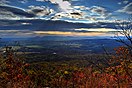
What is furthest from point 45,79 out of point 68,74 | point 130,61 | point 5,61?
point 130,61

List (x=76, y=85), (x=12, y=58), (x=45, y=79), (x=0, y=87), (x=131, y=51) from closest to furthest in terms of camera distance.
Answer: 1. (x=131, y=51)
2. (x=0, y=87)
3. (x=12, y=58)
4. (x=76, y=85)
5. (x=45, y=79)

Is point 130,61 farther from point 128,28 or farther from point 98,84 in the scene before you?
point 98,84

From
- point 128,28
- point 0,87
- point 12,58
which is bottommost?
point 0,87

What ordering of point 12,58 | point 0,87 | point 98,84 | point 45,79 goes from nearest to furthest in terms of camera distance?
point 0,87
point 12,58
point 98,84
point 45,79

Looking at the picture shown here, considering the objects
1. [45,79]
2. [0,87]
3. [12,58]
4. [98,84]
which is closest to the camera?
[0,87]

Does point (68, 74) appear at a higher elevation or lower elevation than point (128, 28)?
lower

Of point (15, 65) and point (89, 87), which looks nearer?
point (15, 65)

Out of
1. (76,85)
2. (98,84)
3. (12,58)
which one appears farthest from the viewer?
(76,85)

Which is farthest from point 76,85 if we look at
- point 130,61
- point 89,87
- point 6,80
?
point 130,61

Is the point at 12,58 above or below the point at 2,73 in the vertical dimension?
above

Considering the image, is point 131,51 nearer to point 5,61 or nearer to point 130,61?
point 130,61
